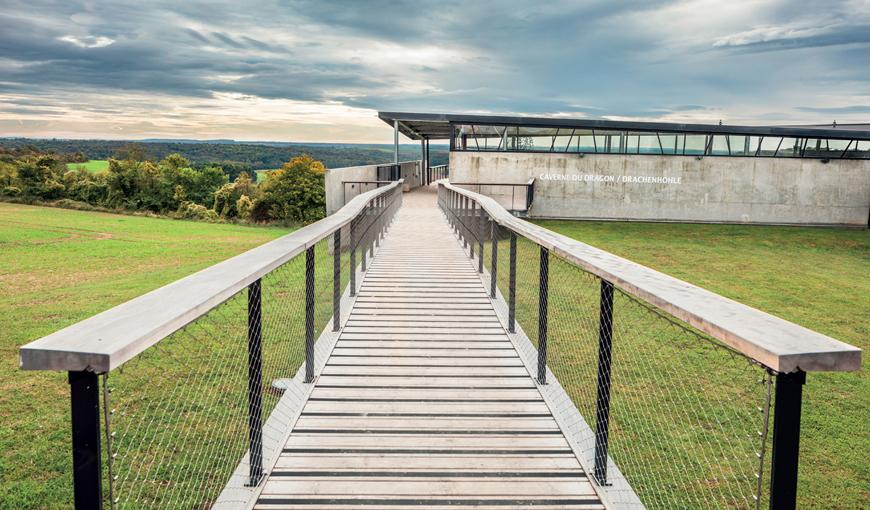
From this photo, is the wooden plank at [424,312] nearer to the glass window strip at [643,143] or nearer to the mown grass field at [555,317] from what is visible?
the mown grass field at [555,317]

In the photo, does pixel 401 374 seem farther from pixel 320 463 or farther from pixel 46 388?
pixel 46 388

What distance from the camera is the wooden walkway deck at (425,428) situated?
3.14 meters

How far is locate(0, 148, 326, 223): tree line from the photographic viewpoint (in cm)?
5844

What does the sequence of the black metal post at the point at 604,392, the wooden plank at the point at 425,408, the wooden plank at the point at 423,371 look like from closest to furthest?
the black metal post at the point at 604,392 → the wooden plank at the point at 425,408 → the wooden plank at the point at 423,371

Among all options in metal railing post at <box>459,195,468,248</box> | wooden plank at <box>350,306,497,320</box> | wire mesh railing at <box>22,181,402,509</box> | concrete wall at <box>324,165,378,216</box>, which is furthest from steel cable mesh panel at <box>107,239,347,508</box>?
concrete wall at <box>324,165,378,216</box>

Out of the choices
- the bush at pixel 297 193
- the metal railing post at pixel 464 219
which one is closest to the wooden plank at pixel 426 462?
the metal railing post at pixel 464 219

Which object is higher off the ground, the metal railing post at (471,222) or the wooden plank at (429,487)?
the metal railing post at (471,222)

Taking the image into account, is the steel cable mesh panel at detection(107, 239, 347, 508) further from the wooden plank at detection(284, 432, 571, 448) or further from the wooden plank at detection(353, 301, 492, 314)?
the wooden plank at detection(353, 301, 492, 314)

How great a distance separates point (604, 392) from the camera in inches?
130

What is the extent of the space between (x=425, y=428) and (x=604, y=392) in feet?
3.83

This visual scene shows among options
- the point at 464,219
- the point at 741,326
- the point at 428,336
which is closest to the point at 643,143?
the point at 464,219

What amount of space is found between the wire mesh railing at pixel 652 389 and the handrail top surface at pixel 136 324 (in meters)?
1.71

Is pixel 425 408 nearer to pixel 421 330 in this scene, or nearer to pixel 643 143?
pixel 421 330

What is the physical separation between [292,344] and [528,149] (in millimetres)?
18594
